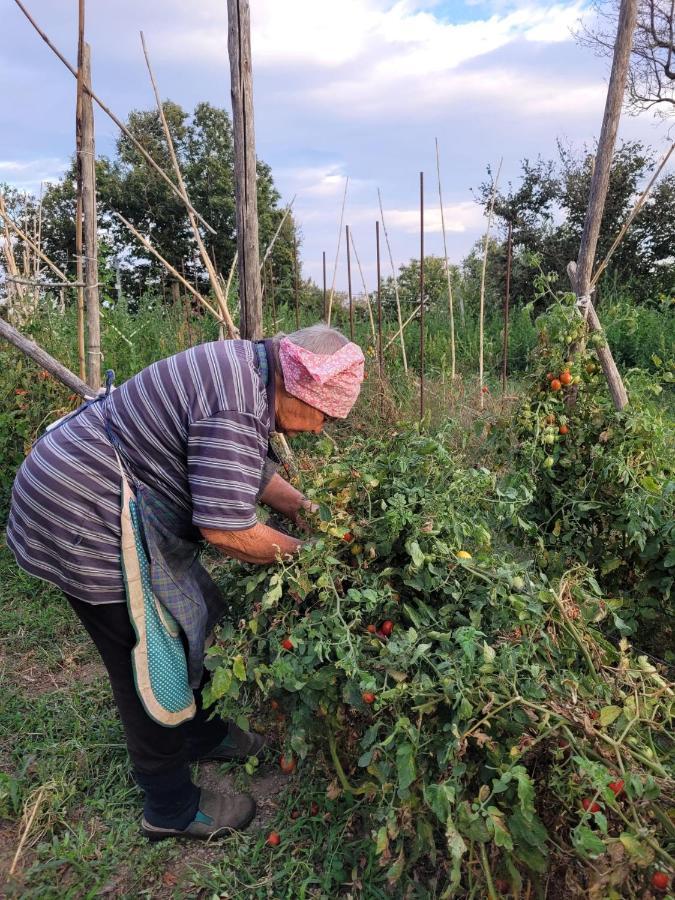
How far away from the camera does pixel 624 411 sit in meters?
2.28

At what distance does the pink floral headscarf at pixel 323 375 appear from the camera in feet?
5.36

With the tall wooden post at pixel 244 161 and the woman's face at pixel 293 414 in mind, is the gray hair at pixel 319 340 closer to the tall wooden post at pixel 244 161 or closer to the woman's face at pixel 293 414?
the woman's face at pixel 293 414

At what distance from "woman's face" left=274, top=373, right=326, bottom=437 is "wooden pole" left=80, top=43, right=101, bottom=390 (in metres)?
2.27

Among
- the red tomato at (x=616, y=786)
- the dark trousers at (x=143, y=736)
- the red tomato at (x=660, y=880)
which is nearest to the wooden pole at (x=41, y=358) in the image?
the dark trousers at (x=143, y=736)

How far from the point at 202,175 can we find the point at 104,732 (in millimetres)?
18596

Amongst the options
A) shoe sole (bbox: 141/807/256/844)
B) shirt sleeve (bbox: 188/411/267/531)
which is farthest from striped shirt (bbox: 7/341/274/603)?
shoe sole (bbox: 141/807/256/844)

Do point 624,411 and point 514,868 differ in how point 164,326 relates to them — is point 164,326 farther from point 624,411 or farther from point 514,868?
point 514,868

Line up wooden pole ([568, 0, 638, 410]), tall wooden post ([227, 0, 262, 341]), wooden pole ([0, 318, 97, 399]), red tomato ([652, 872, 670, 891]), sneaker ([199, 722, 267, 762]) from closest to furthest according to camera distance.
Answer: red tomato ([652, 872, 670, 891]) < sneaker ([199, 722, 267, 762]) < wooden pole ([568, 0, 638, 410]) < tall wooden post ([227, 0, 262, 341]) < wooden pole ([0, 318, 97, 399])

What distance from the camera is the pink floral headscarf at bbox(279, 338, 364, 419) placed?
1633mm

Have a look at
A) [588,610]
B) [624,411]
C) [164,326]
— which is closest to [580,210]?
[164,326]

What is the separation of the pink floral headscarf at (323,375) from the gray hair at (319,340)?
1 cm

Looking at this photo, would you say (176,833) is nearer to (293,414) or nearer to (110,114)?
(293,414)

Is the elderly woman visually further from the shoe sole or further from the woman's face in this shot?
the shoe sole

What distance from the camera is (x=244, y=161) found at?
285cm
